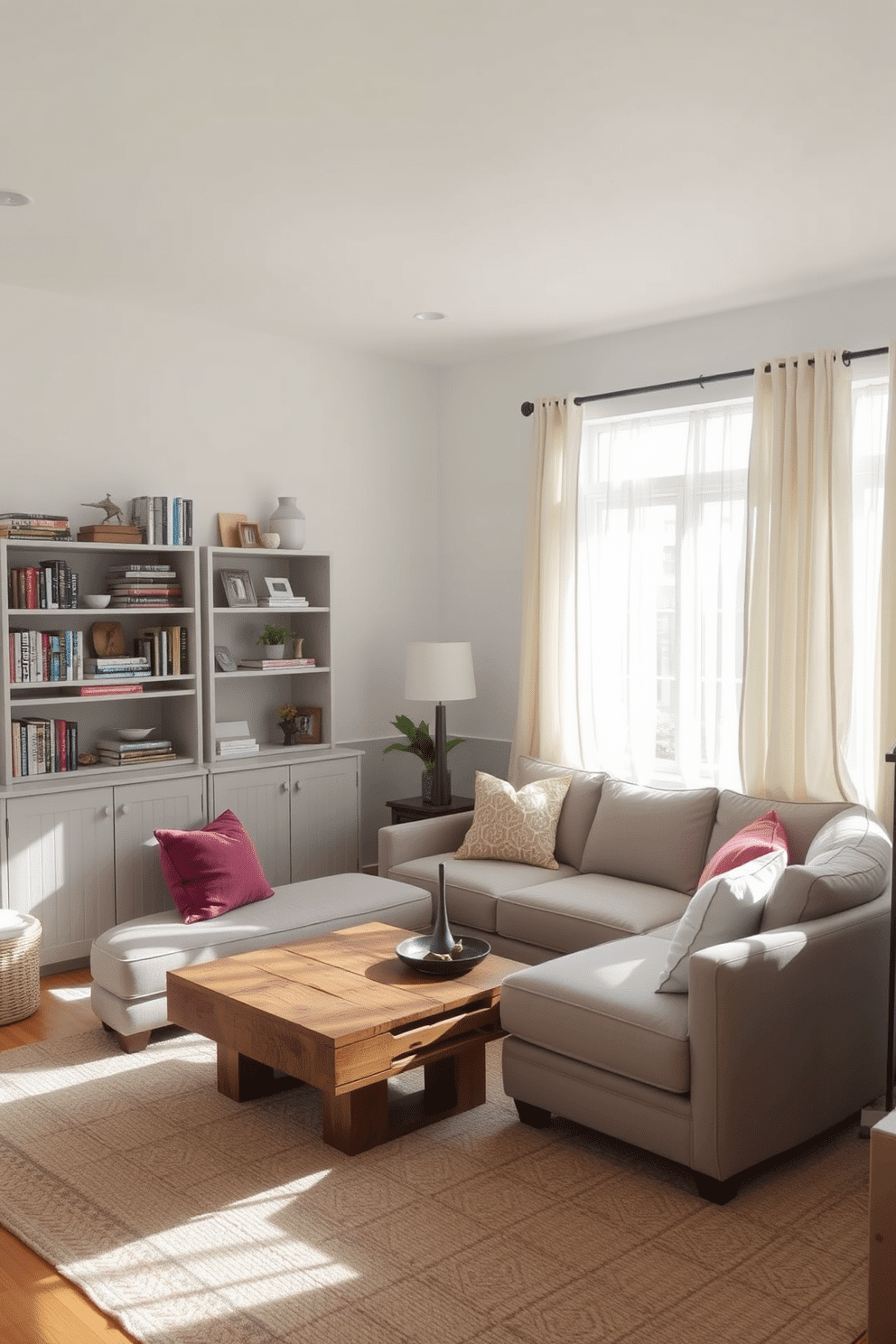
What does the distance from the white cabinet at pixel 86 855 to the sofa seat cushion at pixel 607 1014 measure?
209 centimetres

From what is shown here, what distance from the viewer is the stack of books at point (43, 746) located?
4676 mm

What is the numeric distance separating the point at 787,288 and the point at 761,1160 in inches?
136

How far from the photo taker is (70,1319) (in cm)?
245

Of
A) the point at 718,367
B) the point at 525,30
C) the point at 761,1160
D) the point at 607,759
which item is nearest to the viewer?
the point at 525,30

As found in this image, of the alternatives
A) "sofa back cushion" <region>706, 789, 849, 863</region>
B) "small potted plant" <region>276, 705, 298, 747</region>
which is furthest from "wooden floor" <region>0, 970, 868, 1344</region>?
"small potted plant" <region>276, 705, 298, 747</region>

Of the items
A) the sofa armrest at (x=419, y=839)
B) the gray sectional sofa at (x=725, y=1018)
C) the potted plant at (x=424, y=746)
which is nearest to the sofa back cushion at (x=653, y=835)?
the gray sectional sofa at (x=725, y=1018)

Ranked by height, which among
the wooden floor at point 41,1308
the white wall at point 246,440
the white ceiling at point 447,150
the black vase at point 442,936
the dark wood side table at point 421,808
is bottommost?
the wooden floor at point 41,1308

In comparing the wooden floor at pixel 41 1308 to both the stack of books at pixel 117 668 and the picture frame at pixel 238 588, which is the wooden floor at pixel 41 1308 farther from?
the picture frame at pixel 238 588

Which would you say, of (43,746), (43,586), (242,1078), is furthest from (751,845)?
(43,586)

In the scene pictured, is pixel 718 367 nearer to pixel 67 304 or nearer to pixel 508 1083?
pixel 67 304

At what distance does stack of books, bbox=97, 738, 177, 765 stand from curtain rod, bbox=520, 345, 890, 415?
2.52m

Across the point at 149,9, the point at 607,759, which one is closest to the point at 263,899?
the point at 607,759

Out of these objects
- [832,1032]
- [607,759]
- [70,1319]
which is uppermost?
[607,759]

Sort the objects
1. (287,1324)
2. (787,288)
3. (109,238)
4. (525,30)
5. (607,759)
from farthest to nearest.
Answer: (607,759), (787,288), (109,238), (525,30), (287,1324)
